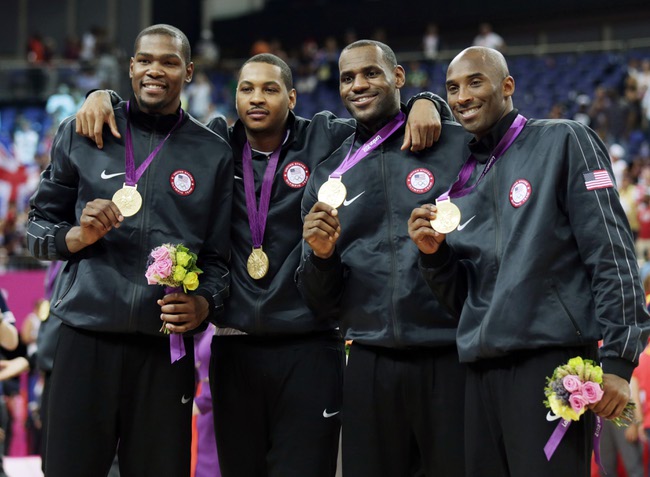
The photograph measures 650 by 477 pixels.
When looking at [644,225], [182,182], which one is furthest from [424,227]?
[644,225]

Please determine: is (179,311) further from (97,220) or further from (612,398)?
(612,398)

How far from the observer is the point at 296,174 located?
4836mm

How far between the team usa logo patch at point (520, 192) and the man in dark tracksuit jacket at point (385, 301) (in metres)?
Result: 0.60

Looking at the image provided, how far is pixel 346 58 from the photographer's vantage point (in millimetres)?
4684

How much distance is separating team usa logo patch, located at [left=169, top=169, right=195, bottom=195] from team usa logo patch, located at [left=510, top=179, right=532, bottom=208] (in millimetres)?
1580

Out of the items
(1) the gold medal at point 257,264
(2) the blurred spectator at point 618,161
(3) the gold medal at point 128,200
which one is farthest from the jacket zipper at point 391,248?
(2) the blurred spectator at point 618,161

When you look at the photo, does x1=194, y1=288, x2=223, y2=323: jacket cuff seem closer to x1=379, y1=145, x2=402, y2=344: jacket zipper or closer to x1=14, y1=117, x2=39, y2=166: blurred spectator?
x1=379, y1=145, x2=402, y2=344: jacket zipper

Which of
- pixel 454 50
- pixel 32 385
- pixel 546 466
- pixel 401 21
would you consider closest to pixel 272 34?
pixel 401 21

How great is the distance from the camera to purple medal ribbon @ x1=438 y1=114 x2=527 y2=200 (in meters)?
4.04

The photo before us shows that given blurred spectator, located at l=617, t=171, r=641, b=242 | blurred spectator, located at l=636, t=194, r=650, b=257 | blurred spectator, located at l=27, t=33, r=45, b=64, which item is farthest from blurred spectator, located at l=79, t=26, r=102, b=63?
blurred spectator, located at l=636, t=194, r=650, b=257

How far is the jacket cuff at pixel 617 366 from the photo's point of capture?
3535mm

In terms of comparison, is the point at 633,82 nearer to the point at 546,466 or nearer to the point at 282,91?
the point at 282,91

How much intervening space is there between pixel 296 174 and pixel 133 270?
1.00 meters

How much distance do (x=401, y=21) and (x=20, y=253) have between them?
513 inches
